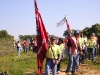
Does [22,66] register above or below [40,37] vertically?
Result: below

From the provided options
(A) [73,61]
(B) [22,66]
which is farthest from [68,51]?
(B) [22,66]

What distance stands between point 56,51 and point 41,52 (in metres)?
0.51

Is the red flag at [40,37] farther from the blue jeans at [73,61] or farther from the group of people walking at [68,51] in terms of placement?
the blue jeans at [73,61]

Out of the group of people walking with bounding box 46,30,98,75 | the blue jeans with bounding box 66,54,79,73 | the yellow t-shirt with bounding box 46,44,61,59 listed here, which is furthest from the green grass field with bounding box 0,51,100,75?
the yellow t-shirt with bounding box 46,44,61,59

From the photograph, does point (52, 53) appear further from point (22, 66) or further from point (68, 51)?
point (22, 66)

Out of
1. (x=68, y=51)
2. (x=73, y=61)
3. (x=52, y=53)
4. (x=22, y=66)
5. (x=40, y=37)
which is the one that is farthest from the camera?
(x=22, y=66)

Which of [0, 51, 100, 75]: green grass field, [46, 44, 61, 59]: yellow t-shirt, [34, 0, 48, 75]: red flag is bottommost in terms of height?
[0, 51, 100, 75]: green grass field

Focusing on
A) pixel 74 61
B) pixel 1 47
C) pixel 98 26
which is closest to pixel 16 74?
pixel 74 61

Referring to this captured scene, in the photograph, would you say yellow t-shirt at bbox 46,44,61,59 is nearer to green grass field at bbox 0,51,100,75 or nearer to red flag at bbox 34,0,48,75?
red flag at bbox 34,0,48,75

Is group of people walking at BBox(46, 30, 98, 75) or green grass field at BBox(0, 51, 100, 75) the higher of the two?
group of people walking at BBox(46, 30, 98, 75)

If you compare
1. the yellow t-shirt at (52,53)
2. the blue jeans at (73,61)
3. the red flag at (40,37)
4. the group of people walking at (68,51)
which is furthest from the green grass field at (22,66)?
the yellow t-shirt at (52,53)

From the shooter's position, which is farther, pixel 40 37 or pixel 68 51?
pixel 68 51

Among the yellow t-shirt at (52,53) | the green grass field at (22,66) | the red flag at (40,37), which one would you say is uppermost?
the red flag at (40,37)

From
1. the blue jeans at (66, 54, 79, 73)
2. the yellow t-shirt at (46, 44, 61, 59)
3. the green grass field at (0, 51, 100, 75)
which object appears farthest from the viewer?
the green grass field at (0, 51, 100, 75)
